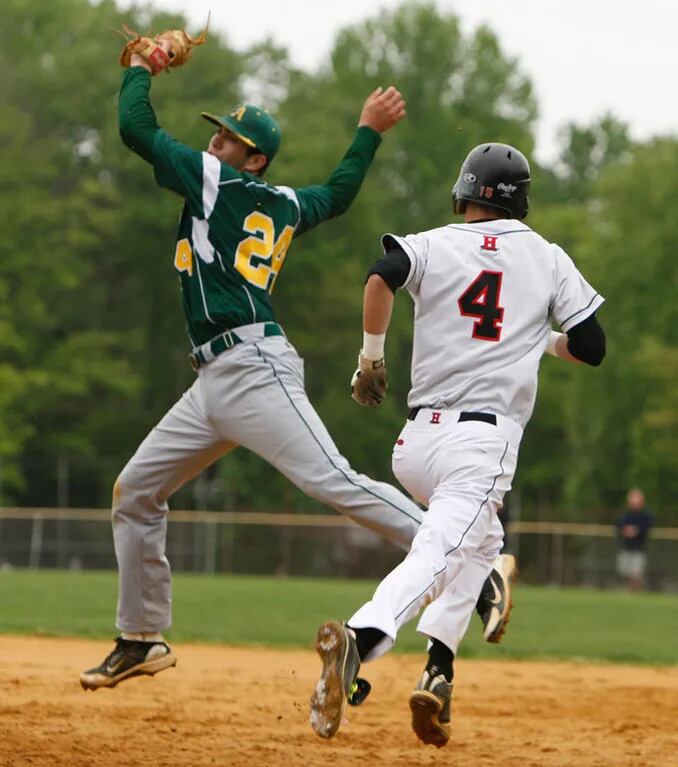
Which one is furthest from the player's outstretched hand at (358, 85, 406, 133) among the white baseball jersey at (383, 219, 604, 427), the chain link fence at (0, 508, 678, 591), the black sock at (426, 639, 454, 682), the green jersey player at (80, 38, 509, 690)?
the chain link fence at (0, 508, 678, 591)

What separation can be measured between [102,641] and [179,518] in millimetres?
16305

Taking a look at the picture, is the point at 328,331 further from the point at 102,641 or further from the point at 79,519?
the point at 102,641

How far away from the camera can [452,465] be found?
549cm

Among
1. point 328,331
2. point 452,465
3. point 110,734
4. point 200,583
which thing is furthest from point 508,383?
point 328,331

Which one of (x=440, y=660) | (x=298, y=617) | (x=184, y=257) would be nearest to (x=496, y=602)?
(x=440, y=660)

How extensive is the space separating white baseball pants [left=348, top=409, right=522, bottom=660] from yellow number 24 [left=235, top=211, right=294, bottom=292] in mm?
1055

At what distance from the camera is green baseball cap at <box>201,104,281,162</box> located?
256 inches

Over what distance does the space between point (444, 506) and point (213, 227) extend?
5.42 feet

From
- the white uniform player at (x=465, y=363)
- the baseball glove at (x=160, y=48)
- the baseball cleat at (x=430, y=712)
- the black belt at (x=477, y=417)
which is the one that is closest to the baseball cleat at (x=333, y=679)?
the white uniform player at (x=465, y=363)

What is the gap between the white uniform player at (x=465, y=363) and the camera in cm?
545

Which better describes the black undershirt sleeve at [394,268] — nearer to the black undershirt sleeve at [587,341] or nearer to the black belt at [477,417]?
the black belt at [477,417]

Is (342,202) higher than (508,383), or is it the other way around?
(342,202)

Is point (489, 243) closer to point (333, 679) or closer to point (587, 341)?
point (587, 341)

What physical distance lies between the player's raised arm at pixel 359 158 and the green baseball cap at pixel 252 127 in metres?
0.29
